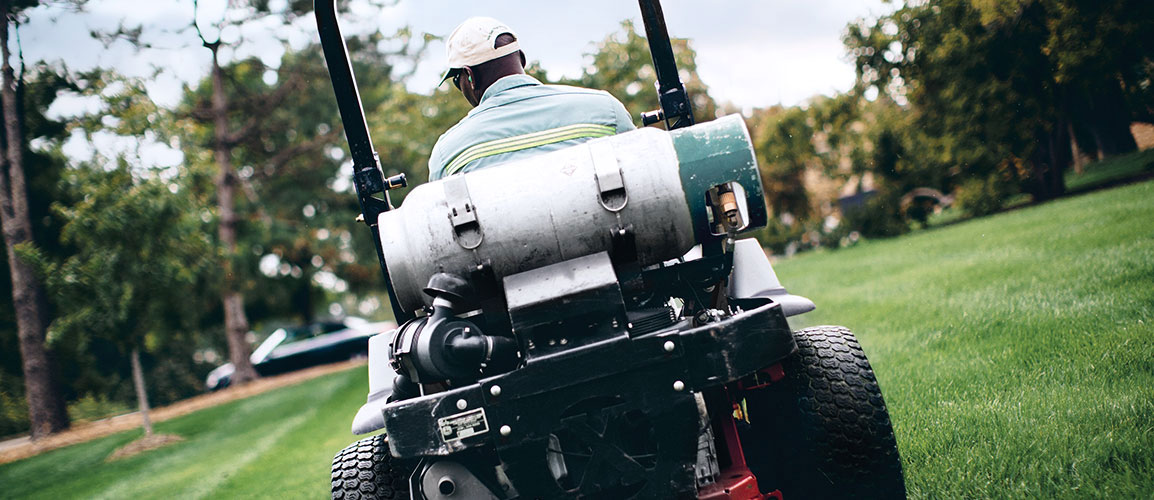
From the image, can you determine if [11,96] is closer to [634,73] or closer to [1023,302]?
[634,73]

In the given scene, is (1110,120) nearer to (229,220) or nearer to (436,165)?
(436,165)

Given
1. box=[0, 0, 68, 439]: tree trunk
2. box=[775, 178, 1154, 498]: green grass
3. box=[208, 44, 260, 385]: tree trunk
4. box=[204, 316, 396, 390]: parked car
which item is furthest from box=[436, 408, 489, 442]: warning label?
box=[204, 316, 396, 390]: parked car

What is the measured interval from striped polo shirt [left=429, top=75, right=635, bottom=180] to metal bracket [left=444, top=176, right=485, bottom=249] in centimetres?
44

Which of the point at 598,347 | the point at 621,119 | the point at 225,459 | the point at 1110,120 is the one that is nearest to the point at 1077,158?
the point at 1110,120

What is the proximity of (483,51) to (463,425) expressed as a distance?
5.24ft

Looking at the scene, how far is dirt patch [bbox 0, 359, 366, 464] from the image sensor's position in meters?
16.8

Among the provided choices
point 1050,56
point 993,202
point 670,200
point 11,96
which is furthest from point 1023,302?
point 11,96

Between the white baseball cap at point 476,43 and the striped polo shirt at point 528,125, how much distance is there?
206 mm

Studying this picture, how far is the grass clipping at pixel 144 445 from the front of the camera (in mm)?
Result: 13148

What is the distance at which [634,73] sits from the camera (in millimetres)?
16328

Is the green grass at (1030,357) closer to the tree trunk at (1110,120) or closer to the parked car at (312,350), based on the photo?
the tree trunk at (1110,120)

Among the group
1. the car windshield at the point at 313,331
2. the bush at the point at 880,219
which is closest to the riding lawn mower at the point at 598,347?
the bush at the point at 880,219

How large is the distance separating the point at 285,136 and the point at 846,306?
25.3 meters

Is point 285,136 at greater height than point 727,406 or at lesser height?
greater
